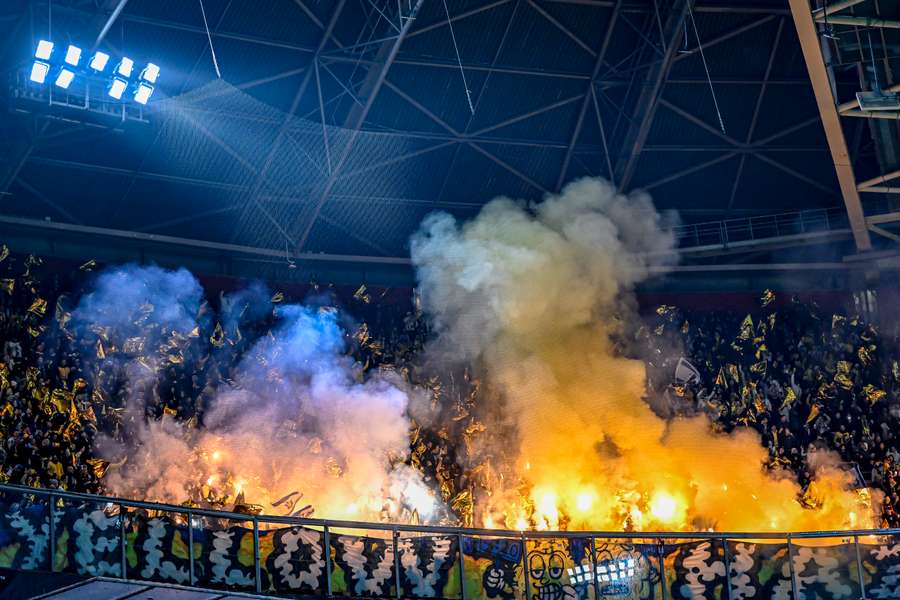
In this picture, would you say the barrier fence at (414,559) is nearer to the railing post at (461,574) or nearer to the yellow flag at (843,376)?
the railing post at (461,574)

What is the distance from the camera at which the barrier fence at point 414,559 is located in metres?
10.8

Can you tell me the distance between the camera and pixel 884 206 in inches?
883

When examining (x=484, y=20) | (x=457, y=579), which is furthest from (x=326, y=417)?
(x=457, y=579)

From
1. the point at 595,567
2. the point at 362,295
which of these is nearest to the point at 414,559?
the point at 595,567

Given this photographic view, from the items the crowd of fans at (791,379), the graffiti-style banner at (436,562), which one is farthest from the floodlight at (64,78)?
the crowd of fans at (791,379)

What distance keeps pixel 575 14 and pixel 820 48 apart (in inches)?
180

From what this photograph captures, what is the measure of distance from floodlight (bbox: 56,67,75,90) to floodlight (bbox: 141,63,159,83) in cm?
107

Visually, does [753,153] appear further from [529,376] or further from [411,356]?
[411,356]

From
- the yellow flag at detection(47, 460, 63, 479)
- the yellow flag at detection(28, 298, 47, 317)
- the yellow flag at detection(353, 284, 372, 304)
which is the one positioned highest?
the yellow flag at detection(353, 284, 372, 304)

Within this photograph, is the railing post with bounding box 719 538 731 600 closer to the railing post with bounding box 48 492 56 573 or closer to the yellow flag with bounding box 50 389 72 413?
the railing post with bounding box 48 492 56 573

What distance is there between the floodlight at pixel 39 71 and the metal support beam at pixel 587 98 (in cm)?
950

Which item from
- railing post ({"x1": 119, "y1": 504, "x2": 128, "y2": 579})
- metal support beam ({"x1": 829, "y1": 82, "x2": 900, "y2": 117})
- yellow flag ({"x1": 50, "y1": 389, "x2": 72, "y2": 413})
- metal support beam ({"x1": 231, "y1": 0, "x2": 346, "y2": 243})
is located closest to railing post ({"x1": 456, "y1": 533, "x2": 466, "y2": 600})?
railing post ({"x1": 119, "y1": 504, "x2": 128, "y2": 579})

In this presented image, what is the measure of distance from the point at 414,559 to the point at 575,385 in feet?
34.4

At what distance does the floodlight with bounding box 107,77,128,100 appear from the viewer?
1588 centimetres
